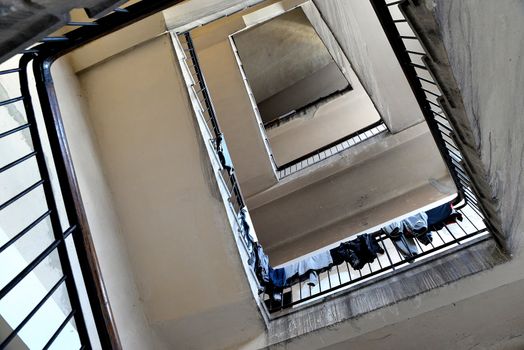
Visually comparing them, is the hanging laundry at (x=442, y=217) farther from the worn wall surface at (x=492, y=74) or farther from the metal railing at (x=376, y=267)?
the worn wall surface at (x=492, y=74)

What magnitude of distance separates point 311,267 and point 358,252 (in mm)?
563

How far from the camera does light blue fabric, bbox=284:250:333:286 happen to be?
4.49 meters

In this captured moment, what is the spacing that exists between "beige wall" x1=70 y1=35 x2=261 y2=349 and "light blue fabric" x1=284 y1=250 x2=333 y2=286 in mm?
993

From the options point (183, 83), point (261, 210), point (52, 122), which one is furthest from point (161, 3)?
point (261, 210)

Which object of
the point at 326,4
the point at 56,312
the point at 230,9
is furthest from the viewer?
the point at 326,4

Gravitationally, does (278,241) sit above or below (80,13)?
below

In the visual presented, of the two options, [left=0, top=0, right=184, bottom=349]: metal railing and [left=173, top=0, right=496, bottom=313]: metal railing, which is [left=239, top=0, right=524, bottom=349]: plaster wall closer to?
[left=173, top=0, right=496, bottom=313]: metal railing

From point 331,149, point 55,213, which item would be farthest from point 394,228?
point 331,149

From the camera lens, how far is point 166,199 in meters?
3.83

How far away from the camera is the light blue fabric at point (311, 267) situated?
14.7 ft

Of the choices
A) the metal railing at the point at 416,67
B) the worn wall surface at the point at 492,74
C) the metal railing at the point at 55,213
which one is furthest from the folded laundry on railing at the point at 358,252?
the metal railing at the point at 55,213

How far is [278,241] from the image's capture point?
24.1 ft

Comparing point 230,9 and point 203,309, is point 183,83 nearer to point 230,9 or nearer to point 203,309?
point 230,9

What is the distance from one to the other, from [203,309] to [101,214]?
1.30 metres
